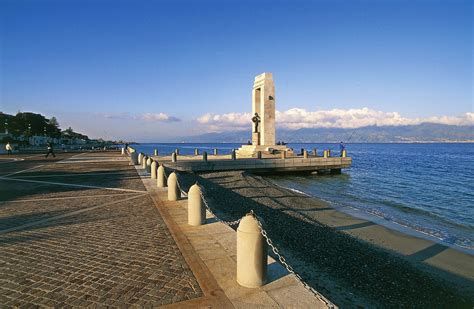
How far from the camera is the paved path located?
420 centimetres

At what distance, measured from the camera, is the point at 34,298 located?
414 centimetres

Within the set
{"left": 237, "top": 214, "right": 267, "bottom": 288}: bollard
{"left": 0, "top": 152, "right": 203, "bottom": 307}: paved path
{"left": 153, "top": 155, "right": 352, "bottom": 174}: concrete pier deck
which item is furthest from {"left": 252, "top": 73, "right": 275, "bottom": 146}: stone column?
{"left": 237, "top": 214, "right": 267, "bottom": 288}: bollard

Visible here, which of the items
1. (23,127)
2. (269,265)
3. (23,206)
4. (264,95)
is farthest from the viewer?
(23,127)

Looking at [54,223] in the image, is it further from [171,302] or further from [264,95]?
[264,95]

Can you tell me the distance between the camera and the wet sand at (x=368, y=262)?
20.4 feet

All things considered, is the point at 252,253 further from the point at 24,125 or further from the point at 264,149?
the point at 24,125

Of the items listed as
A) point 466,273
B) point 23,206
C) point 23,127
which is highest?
point 23,127

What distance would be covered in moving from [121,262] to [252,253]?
262 centimetres

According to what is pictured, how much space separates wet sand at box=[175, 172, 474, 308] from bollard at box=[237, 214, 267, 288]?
7.27 ft

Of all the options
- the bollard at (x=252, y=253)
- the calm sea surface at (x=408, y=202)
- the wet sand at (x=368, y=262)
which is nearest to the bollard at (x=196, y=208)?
the wet sand at (x=368, y=262)

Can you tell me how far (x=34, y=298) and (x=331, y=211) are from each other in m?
13.7

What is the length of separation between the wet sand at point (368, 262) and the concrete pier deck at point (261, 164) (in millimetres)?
13949

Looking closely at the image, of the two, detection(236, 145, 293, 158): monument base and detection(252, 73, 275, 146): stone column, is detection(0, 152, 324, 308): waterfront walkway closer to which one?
detection(236, 145, 293, 158): monument base

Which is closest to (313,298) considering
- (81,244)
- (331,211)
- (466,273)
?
(81,244)
